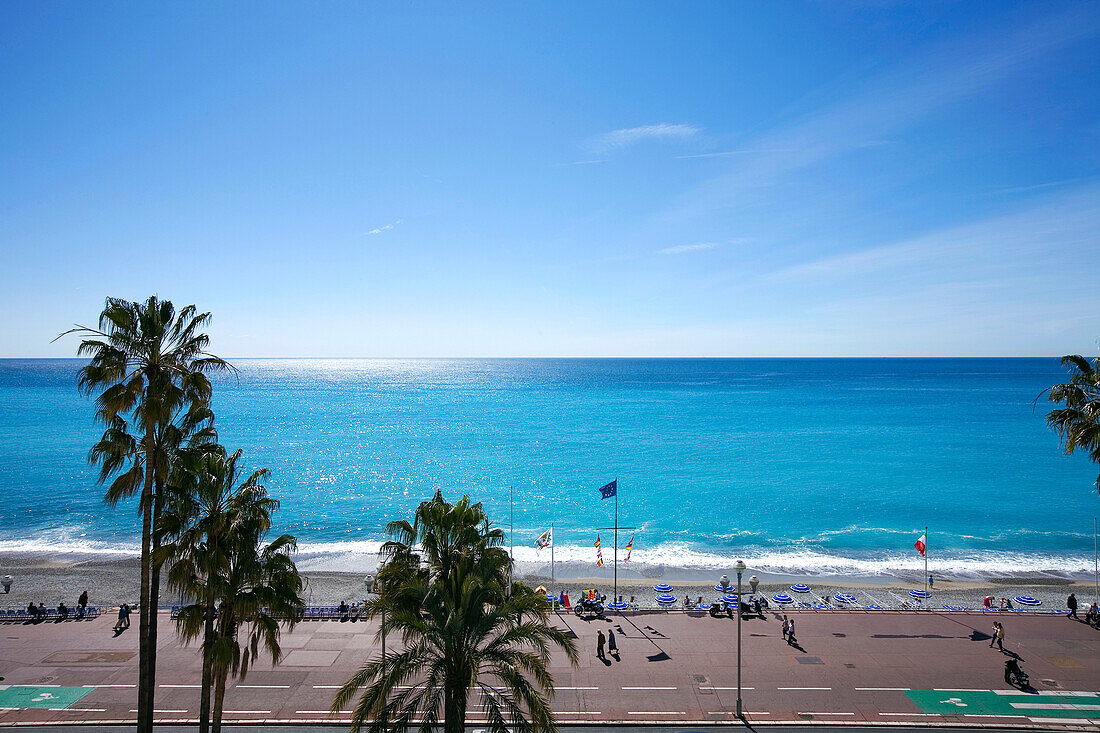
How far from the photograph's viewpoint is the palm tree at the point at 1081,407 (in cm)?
1953

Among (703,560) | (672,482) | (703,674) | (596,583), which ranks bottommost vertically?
(703,560)

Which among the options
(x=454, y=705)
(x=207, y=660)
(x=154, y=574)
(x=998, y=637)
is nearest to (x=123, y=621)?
(x=154, y=574)

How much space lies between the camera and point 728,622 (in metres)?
30.0

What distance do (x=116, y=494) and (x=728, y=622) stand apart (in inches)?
1048

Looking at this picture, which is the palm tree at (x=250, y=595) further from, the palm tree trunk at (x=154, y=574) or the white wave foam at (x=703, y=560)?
the white wave foam at (x=703, y=560)

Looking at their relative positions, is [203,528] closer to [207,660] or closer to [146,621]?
[207,660]

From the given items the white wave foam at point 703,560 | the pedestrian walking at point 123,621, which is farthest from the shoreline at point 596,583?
the pedestrian walking at point 123,621

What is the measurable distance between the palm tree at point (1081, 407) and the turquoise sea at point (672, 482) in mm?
29292

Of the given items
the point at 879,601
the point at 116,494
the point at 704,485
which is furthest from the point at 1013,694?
the point at 704,485

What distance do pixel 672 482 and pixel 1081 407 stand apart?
5565 cm

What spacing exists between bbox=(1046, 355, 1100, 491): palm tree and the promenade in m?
9.24

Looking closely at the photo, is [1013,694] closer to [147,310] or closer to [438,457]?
[147,310]

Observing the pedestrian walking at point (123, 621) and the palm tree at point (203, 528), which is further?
the pedestrian walking at point (123, 621)

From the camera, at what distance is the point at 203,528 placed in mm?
14461
